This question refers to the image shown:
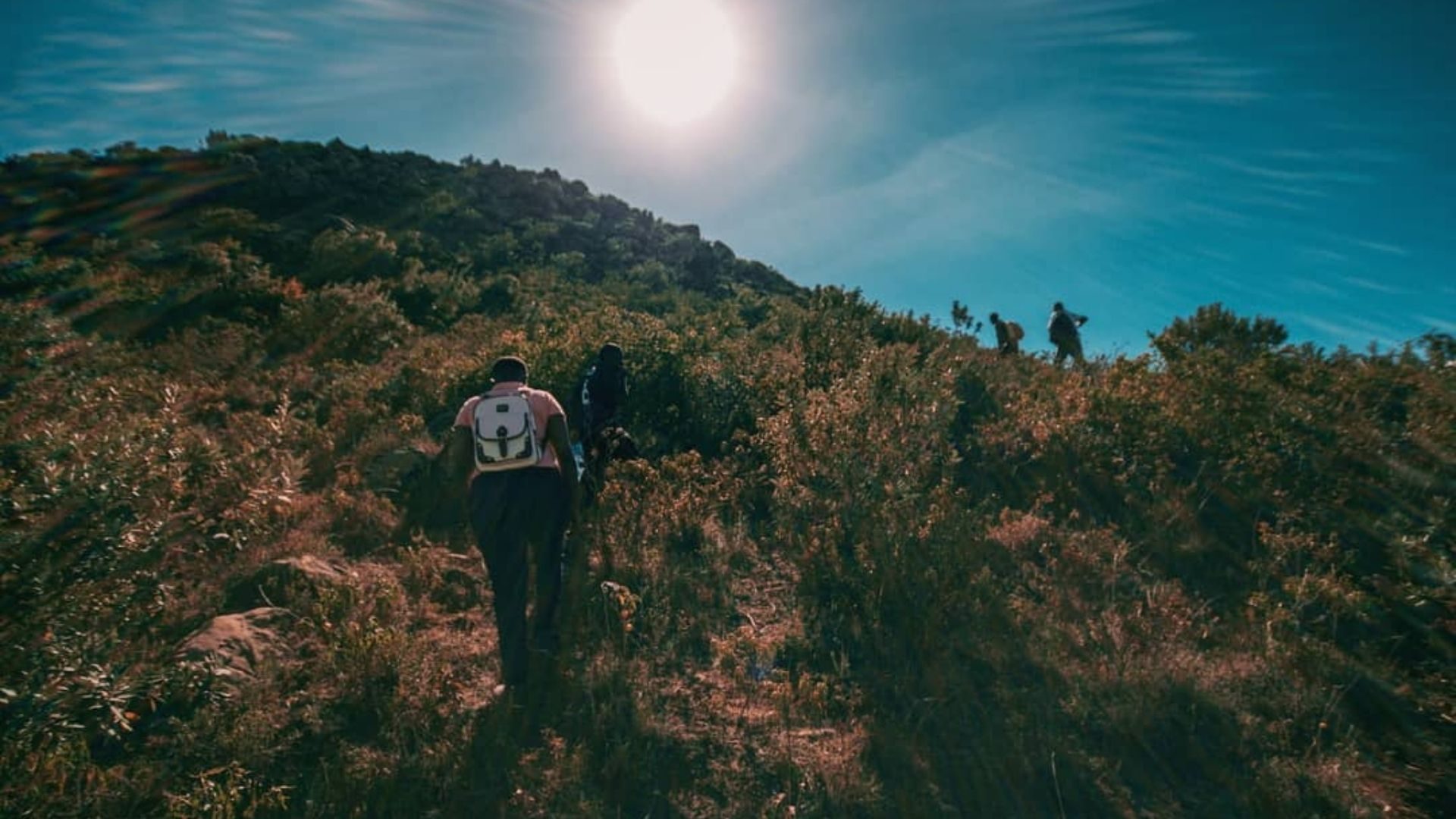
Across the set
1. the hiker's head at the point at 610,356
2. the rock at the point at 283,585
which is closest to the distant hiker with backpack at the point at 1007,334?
the hiker's head at the point at 610,356

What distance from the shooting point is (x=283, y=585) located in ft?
16.1

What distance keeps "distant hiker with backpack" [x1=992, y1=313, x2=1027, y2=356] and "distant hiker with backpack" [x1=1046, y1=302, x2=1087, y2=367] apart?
61 cm

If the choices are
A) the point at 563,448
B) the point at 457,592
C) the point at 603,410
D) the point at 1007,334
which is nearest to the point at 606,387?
the point at 603,410

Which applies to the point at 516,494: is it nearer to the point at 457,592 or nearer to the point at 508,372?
the point at 508,372

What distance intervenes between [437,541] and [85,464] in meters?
2.60

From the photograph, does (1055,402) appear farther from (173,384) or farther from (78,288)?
(78,288)

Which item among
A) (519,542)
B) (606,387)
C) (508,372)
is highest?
(606,387)

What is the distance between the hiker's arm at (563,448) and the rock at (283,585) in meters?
1.92

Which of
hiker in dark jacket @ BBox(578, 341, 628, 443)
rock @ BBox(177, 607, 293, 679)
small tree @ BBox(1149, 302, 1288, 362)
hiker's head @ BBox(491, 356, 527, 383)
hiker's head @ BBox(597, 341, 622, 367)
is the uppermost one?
small tree @ BBox(1149, 302, 1288, 362)

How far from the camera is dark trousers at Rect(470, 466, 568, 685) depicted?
429cm

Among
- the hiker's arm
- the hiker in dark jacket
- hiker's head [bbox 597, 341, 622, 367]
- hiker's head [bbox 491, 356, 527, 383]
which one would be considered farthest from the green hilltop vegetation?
hiker's head [bbox 491, 356, 527, 383]

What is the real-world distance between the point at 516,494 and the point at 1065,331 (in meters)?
12.5

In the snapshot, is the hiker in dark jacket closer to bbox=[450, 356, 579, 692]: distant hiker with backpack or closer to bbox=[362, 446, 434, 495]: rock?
bbox=[450, 356, 579, 692]: distant hiker with backpack

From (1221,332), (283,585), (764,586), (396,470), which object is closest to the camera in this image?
(283,585)
